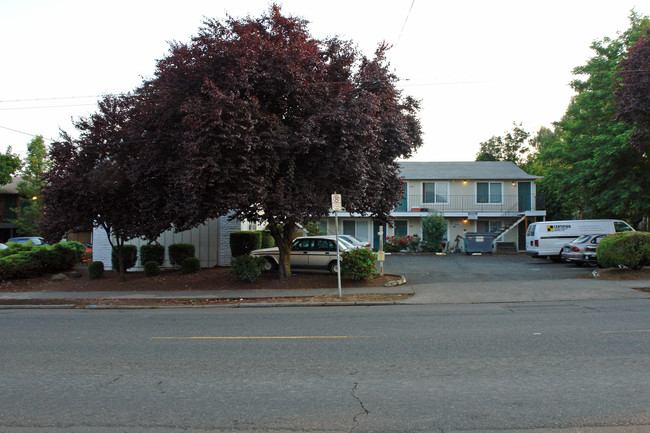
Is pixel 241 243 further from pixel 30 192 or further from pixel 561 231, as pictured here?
pixel 30 192

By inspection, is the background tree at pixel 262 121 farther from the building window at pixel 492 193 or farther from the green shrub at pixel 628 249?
the building window at pixel 492 193

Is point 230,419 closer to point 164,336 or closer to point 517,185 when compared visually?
point 164,336

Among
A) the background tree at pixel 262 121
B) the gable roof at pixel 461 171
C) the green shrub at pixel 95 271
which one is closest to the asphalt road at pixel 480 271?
the background tree at pixel 262 121

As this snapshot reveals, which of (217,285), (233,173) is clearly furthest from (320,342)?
(217,285)

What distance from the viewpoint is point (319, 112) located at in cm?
1335

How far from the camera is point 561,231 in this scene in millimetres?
23406

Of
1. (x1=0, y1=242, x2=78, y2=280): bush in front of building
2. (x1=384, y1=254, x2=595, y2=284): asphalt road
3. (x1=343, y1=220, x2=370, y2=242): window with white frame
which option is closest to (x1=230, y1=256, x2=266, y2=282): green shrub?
(x1=384, y1=254, x2=595, y2=284): asphalt road

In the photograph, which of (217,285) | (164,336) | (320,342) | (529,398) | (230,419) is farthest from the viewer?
(217,285)

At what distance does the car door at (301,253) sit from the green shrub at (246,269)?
2244 millimetres

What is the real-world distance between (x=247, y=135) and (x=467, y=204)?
81.0 ft

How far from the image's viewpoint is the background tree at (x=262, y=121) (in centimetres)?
1233

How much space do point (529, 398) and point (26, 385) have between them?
18.8ft

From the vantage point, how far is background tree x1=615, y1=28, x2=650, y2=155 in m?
17.0

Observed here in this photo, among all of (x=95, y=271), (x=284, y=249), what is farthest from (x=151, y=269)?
(x=284, y=249)
